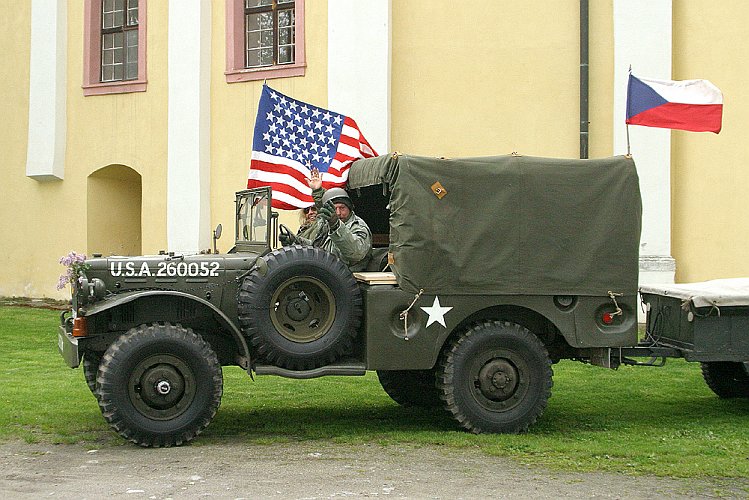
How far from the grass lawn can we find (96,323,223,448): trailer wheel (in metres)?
0.36

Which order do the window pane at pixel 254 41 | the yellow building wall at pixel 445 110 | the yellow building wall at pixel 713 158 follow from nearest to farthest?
the yellow building wall at pixel 713 158, the yellow building wall at pixel 445 110, the window pane at pixel 254 41

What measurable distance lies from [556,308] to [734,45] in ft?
30.4

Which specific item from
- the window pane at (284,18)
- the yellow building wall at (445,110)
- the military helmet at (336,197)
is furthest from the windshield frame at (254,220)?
the window pane at (284,18)

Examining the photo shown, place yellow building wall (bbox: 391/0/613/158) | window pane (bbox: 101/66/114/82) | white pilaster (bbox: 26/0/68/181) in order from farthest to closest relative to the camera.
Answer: window pane (bbox: 101/66/114/82) < white pilaster (bbox: 26/0/68/181) < yellow building wall (bbox: 391/0/613/158)

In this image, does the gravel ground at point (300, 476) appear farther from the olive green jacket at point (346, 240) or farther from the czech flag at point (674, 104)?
the czech flag at point (674, 104)

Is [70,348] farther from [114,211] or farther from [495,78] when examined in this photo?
[114,211]

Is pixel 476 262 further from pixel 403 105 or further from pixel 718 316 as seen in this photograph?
pixel 403 105

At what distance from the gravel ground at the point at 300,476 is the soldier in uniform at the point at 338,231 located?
1630 mm

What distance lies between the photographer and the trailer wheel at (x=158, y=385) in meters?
8.23

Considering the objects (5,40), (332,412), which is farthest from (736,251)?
(5,40)

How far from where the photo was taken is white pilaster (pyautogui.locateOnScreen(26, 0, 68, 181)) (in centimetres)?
2039

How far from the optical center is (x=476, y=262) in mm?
9039

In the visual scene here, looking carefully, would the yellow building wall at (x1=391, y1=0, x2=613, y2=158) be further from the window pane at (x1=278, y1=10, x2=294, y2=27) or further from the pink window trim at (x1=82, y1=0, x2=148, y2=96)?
the pink window trim at (x1=82, y1=0, x2=148, y2=96)

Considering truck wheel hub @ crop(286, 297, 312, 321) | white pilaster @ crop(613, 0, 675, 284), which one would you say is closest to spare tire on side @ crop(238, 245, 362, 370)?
truck wheel hub @ crop(286, 297, 312, 321)
